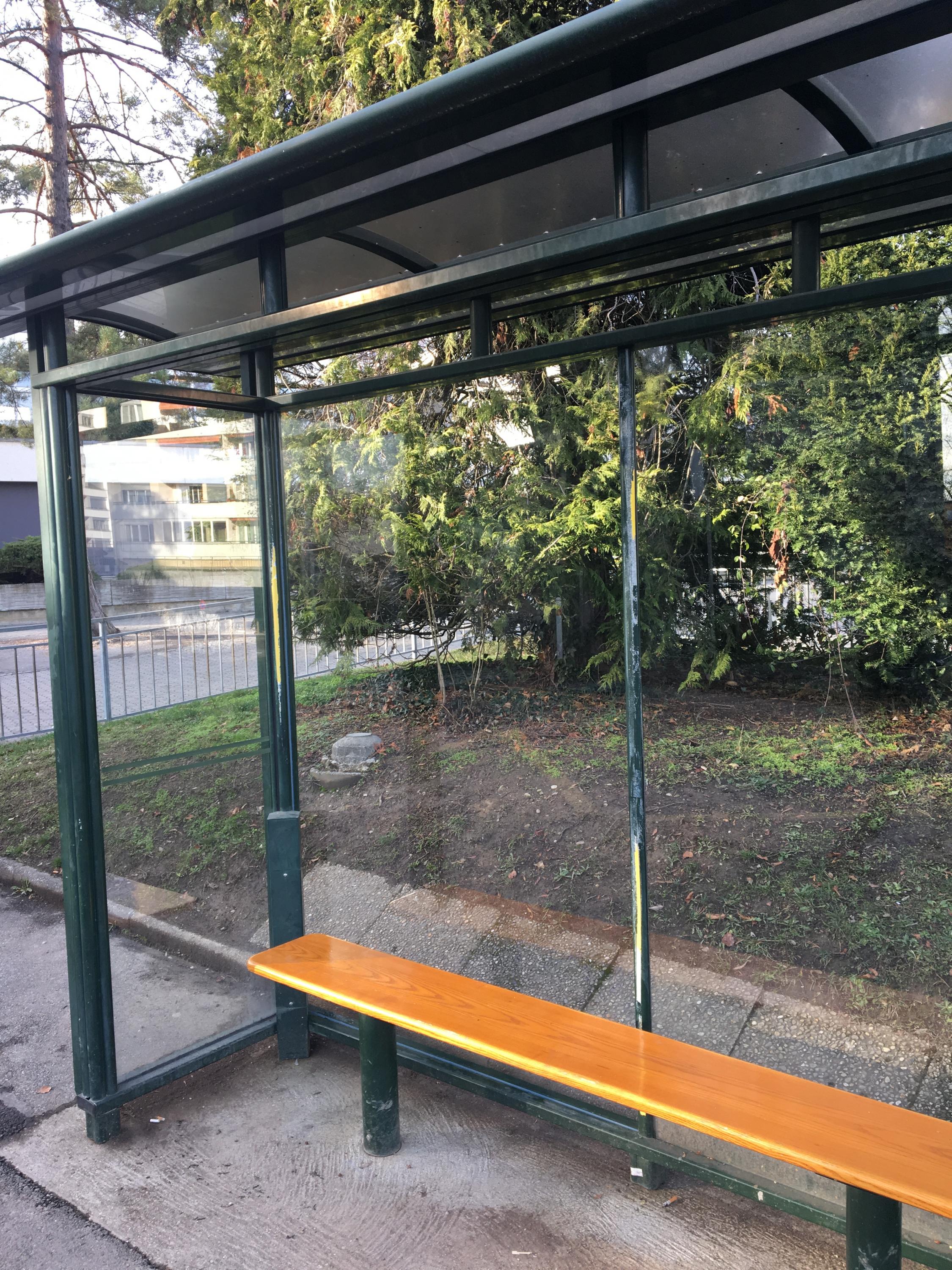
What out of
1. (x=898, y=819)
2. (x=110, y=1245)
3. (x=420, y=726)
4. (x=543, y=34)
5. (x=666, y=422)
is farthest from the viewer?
(x=420, y=726)

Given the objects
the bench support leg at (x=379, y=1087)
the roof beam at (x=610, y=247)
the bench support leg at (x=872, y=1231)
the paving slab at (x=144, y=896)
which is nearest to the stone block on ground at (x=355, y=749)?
the paving slab at (x=144, y=896)

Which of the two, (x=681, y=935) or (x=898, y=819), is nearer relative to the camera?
(x=898, y=819)

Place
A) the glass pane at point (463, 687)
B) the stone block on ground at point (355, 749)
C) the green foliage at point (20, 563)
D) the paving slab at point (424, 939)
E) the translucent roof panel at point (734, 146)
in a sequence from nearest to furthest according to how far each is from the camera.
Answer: the translucent roof panel at point (734, 146) < the glass pane at point (463, 687) < the paving slab at point (424, 939) < the stone block on ground at point (355, 749) < the green foliage at point (20, 563)

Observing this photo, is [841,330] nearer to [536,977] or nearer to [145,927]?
[536,977]

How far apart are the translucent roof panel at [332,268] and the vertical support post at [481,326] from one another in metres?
Result: 0.46

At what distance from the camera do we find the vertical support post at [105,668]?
284cm

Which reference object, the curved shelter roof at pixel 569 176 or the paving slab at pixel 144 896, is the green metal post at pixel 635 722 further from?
the paving slab at pixel 144 896

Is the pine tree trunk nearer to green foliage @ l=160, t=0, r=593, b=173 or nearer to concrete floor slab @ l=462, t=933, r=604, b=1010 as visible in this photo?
green foliage @ l=160, t=0, r=593, b=173

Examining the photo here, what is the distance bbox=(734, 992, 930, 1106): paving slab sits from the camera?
8.74 feet

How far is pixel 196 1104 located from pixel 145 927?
0.59 m

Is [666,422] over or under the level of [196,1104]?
over

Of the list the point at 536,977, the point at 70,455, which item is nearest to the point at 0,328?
the point at 70,455

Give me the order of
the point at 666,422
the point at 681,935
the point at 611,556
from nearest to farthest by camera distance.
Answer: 1. the point at 666,422
2. the point at 681,935
3. the point at 611,556

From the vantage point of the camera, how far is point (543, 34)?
4.79 feet
